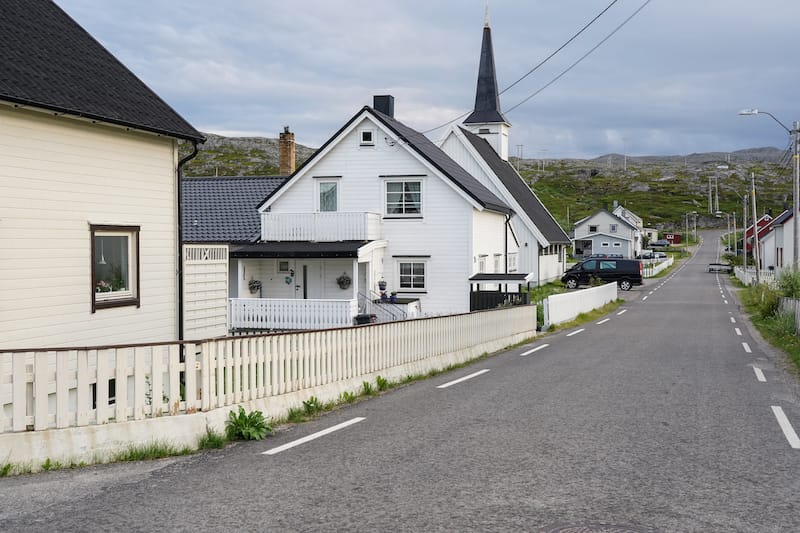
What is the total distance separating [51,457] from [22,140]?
6.12m

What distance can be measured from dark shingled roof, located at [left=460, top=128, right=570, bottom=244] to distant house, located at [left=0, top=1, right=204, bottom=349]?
28131 mm

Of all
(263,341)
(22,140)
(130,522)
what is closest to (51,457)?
(130,522)

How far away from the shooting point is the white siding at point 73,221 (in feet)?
36.8

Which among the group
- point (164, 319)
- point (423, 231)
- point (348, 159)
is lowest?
point (164, 319)

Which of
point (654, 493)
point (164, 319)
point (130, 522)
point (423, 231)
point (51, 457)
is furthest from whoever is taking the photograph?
point (423, 231)

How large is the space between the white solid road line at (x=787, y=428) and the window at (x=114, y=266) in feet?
34.8

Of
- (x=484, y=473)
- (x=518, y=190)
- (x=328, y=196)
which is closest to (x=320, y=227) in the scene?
(x=328, y=196)

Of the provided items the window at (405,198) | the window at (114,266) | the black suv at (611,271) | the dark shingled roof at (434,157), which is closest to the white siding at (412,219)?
the window at (405,198)

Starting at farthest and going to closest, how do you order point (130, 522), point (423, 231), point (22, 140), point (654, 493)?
point (423, 231), point (22, 140), point (654, 493), point (130, 522)

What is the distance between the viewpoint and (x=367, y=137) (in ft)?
101

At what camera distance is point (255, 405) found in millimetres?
8969

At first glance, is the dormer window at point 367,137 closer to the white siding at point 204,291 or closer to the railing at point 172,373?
the white siding at point 204,291

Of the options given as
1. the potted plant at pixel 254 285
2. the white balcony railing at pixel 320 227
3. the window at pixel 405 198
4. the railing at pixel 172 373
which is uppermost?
the window at pixel 405 198

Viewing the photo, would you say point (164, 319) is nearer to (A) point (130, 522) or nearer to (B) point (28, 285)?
(B) point (28, 285)
